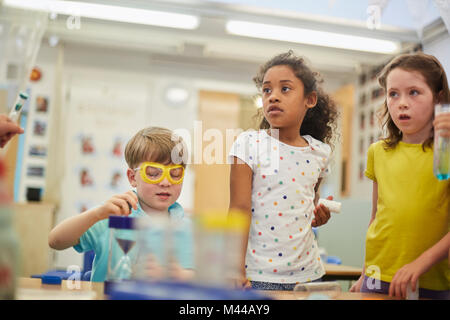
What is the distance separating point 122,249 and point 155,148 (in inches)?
11.0

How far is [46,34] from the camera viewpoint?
1182mm

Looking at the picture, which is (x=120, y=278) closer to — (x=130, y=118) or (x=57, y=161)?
(x=130, y=118)

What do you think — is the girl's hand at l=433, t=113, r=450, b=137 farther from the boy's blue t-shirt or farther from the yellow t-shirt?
the boy's blue t-shirt

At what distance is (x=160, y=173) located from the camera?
2.30 feet

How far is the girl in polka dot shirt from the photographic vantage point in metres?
0.78

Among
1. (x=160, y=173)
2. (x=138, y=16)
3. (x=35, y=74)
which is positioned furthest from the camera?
(x=138, y=16)

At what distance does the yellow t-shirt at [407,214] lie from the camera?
708 mm

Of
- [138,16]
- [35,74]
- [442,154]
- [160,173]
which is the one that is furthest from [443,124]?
[138,16]

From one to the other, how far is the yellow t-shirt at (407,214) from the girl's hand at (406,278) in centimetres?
3

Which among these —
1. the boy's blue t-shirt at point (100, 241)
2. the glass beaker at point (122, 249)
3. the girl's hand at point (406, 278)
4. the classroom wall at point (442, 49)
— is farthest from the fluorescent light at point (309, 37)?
the glass beaker at point (122, 249)

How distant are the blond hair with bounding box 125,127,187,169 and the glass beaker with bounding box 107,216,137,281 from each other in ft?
0.71

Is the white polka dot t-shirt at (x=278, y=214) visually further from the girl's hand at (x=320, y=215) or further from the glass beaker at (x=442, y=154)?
the glass beaker at (x=442, y=154)

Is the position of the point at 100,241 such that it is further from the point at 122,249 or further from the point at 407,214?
the point at 407,214
